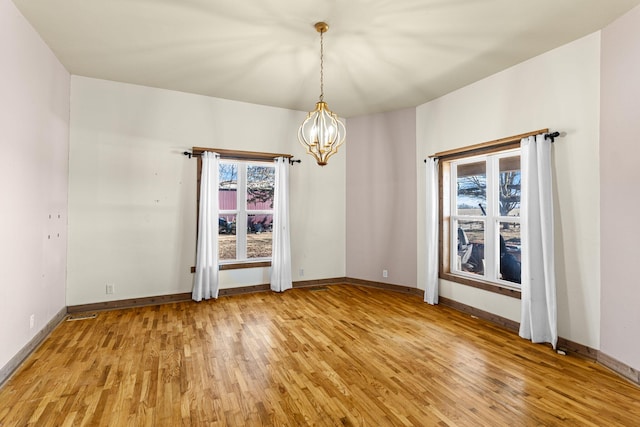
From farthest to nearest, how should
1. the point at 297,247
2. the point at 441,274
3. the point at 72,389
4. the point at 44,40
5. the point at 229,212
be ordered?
1. the point at 297,247
2. the point at 229,212
3. the point at 441,274
4. the point at 44,40
5. the point at 72,389

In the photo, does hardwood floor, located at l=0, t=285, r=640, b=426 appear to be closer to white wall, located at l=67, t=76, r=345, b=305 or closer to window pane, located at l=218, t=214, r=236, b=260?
white wall, located at l=67, t=76, r=345, b=305

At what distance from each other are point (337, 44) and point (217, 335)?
10.9 feet

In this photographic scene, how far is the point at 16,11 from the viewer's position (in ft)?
8.84

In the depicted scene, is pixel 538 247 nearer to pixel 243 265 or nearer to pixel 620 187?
pixel 620 187

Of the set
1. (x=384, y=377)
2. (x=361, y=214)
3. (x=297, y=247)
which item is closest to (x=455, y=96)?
(x=361, y=214)

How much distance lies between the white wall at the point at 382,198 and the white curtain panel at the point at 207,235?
2.38 m

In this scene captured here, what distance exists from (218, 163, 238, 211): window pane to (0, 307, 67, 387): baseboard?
244 centimetres

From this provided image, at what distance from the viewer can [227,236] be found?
5211mm

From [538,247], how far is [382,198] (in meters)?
2.60

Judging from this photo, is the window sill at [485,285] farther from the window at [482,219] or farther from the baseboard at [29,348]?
the baseboard at [29,348]

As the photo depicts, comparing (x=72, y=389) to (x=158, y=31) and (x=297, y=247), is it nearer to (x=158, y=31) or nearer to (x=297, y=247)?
(x=158, y=31)

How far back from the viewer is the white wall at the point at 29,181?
257cm

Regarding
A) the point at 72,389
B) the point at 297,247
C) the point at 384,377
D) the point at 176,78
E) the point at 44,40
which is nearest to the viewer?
the point at 72,389

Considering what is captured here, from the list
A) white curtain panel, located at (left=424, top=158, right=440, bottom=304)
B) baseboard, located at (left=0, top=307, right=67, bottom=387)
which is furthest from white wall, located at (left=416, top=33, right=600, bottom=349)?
Answer: baseboard, located at (left=0, top=307, right=67, bottom=387)
